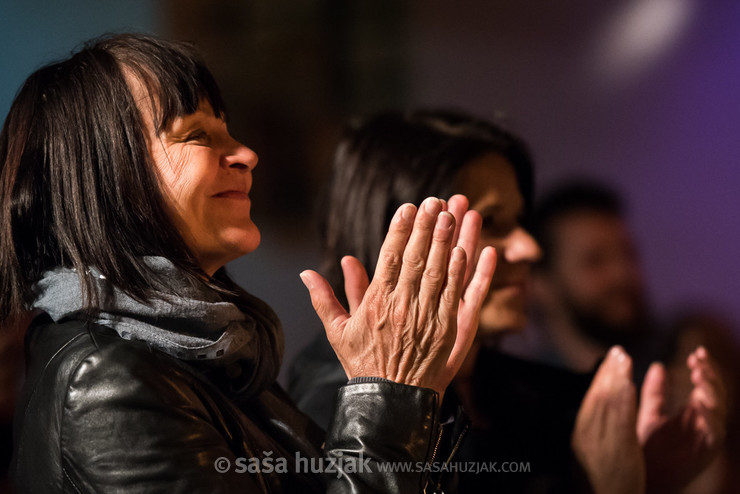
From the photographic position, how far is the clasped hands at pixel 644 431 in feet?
4.51

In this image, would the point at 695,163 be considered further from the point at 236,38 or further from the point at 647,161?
the point at 236,38

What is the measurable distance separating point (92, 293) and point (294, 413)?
0.37 metres

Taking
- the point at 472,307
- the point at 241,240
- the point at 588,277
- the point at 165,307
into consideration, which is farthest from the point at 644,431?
the point at 165,307

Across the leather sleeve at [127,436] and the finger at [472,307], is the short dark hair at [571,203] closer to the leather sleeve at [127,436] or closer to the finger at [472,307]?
the finger at [472,307]

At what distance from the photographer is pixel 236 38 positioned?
155 cm

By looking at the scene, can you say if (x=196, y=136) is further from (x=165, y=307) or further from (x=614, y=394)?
(x=614, y=394)

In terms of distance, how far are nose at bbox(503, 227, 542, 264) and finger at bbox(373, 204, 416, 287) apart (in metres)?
0.57

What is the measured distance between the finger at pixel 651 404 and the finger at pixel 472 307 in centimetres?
74

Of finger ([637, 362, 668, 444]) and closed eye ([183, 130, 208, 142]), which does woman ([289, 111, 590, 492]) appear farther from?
closed eye ([183, 130, 208, 142])

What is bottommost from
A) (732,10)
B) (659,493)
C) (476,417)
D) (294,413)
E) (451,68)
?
(659,493)

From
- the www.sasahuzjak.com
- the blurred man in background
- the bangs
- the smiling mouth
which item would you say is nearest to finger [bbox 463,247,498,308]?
the www.sasahuzjak.com

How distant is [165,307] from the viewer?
2.75ft

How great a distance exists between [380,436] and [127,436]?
0.27 m

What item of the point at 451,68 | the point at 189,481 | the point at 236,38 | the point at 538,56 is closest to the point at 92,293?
the point at 189,481
